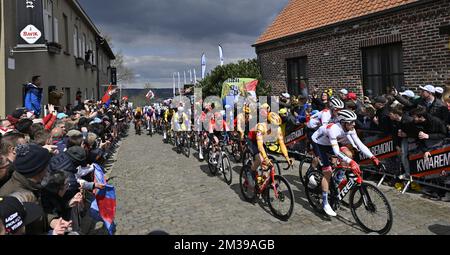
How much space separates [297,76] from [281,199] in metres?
10.8

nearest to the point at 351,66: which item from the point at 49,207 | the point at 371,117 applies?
the point at 371,117

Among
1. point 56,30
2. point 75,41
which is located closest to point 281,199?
point 56,30

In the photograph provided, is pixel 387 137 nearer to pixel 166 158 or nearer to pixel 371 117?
pixel 371 117

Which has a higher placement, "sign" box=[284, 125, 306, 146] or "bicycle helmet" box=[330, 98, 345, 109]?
"bicycle helmet" box=[330, 98, 345, 109]

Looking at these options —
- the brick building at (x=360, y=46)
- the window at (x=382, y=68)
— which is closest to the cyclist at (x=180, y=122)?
the brick building at (x=360, y=46)

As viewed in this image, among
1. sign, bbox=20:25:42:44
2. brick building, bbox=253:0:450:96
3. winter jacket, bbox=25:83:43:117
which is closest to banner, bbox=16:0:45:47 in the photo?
sign, bbox=20:25:42:44

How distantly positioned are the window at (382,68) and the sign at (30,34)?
395 inches

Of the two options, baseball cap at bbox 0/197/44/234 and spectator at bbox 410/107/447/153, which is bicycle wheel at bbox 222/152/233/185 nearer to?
spectator at bbox 410/107/447/153

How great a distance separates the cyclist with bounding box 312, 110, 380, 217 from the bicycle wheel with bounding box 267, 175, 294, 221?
0.57 metres

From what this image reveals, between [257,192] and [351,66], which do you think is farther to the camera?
[351,66]

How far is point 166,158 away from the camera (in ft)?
41.1

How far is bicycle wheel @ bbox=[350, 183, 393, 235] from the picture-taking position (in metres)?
4.79

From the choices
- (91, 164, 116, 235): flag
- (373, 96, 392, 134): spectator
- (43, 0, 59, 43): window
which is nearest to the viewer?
(91, 164, 116, 235): flag
